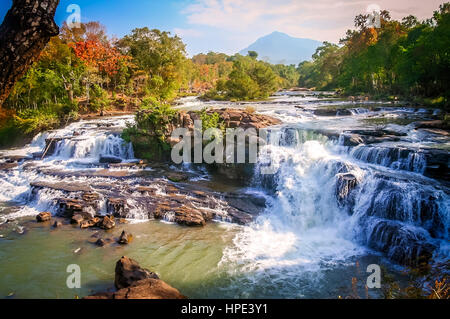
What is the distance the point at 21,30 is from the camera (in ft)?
7.79

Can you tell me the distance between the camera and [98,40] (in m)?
31.6

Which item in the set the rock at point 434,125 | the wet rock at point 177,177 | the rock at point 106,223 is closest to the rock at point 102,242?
the rock at point 106,223

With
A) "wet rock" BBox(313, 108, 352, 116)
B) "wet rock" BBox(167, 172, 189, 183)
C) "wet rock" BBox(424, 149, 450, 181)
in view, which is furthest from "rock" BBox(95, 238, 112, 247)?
"wet rock" BBox(313, 108, 352, 116)

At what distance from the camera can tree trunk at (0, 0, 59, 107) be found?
236cm

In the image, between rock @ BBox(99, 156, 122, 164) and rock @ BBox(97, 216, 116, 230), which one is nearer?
rock @ BBox(97, 216, 116, 230)

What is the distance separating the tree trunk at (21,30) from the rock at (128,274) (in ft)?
13.5

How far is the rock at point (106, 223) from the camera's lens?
27.7 feet

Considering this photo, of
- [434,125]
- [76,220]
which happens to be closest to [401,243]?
[76,220]

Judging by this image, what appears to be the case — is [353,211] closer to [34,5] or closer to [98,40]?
[34,5]

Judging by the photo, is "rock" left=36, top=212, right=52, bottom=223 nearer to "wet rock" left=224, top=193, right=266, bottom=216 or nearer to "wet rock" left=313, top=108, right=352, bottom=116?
"wet rock" left=224, top=193, right=266, bottom=216

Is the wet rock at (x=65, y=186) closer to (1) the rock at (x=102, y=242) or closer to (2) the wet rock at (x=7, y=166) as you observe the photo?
(1) the rock at (x=102, y=242)

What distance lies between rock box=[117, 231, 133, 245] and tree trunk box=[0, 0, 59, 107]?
5917 millimetres
